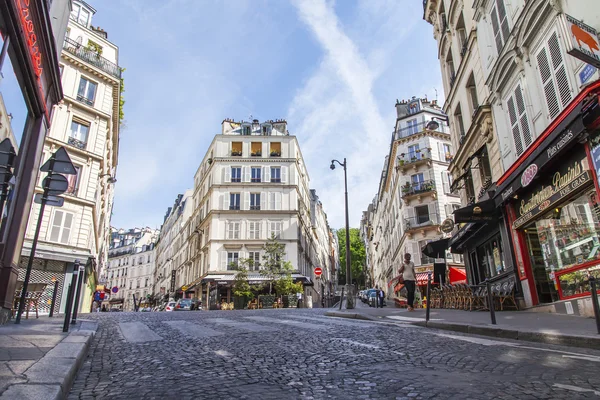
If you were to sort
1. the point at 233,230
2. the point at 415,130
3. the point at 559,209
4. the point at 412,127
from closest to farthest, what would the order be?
the point at 559,209, the point at 415,130, the point at 412,127, the point at 233,230

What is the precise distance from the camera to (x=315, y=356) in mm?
4309

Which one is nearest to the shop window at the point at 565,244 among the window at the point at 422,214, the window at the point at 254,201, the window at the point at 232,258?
the window at the point at 422,214

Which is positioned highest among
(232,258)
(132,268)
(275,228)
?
(132,268)

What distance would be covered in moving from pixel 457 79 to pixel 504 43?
15.6 feet

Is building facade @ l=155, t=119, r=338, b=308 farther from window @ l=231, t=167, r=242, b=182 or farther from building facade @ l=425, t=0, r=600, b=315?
building facade @ l=425, t=0, r=600, b=315

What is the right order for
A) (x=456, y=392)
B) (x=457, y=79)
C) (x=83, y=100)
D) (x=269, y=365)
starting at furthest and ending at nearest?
(x=83, y=100) → (x=457, y=79) → (x=269, y=365) → (x=456, y=392)

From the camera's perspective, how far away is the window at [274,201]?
4256cm

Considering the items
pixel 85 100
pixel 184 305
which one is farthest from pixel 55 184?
pixel 184 305

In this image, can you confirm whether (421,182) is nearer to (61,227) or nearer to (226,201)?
(226,201)

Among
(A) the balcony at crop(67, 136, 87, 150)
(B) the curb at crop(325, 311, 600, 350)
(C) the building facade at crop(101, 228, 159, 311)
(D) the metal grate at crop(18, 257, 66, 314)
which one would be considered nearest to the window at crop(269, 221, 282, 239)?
(A) the balcony at crop(67, 136, 87, 150)

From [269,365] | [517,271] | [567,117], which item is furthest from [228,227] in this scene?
[269,365]

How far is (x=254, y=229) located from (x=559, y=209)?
111ft

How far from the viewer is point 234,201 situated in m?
42.7

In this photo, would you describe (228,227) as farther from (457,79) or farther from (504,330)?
(504,330)
